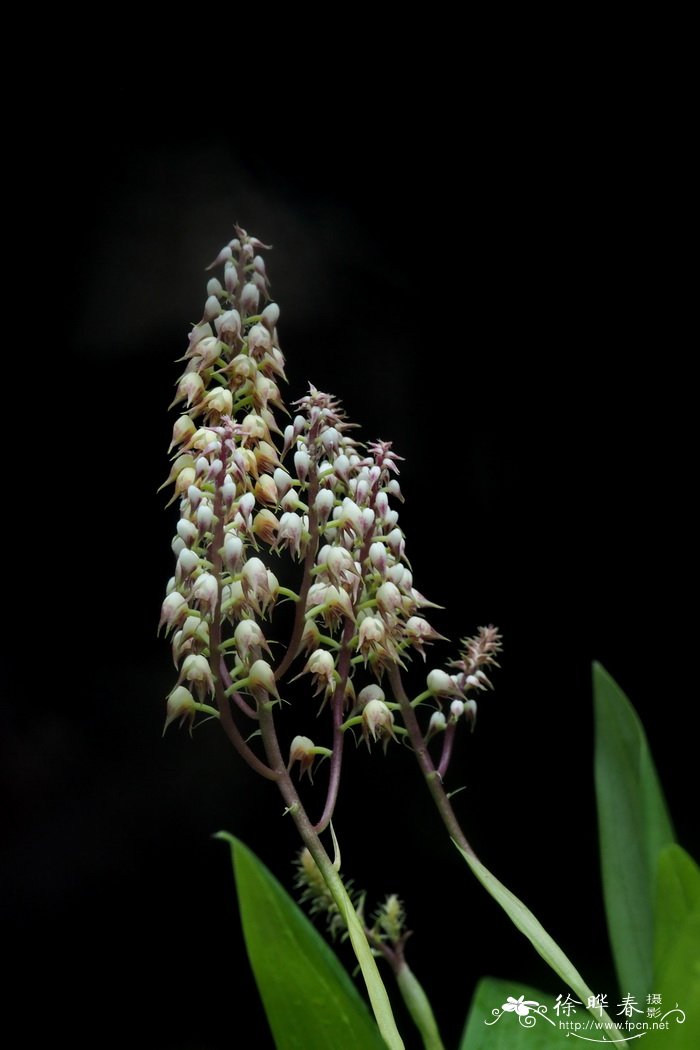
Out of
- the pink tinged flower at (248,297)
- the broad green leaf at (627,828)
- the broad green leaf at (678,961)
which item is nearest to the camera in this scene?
the broad green leaf at (678,961)

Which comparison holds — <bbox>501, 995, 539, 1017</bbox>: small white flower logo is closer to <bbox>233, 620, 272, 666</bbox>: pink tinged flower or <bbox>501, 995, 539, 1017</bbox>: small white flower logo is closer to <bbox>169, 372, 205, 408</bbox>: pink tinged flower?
<bbox>233, 620, 272, 666</bbox>: pink tinged flower

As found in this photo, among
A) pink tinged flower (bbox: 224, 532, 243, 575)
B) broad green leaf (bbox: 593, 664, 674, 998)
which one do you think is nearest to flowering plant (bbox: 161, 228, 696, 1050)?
pink tinged flower (bbox: 224, 532, 243, 575)

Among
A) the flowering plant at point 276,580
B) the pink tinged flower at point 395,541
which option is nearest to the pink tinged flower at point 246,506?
the flowering plant at point 276,580

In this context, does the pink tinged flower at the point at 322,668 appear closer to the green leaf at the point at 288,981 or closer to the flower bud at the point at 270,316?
the green leaf at the point at 288,981

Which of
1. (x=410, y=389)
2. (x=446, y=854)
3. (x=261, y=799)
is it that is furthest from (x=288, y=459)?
(x=446, y=854)

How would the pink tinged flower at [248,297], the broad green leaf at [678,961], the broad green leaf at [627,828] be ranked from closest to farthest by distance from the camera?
the broad green leaf at [678,961] → the pink tinged flower at [248,297] → the broad green leaf at [627,828]

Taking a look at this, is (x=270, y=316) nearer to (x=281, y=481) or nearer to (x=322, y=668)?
(x=281, y=481)

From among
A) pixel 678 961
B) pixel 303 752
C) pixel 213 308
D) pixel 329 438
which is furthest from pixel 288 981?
pixel 213 308
